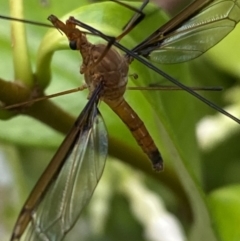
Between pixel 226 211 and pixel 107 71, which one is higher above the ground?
pixel 107 71

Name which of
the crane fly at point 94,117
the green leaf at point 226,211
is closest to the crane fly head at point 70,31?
the crane fly at point 94,117

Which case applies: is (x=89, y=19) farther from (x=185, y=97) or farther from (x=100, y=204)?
(x=100, y=204)

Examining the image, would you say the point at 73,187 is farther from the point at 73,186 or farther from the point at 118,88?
the point at 118,88

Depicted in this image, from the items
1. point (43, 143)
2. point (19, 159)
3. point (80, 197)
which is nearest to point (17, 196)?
point (19, 159)

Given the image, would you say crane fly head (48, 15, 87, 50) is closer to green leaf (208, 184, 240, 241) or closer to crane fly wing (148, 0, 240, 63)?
crane fly wing (148, 0, 240, 63)

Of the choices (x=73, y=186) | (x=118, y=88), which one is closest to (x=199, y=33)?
(x=118, y=88)
